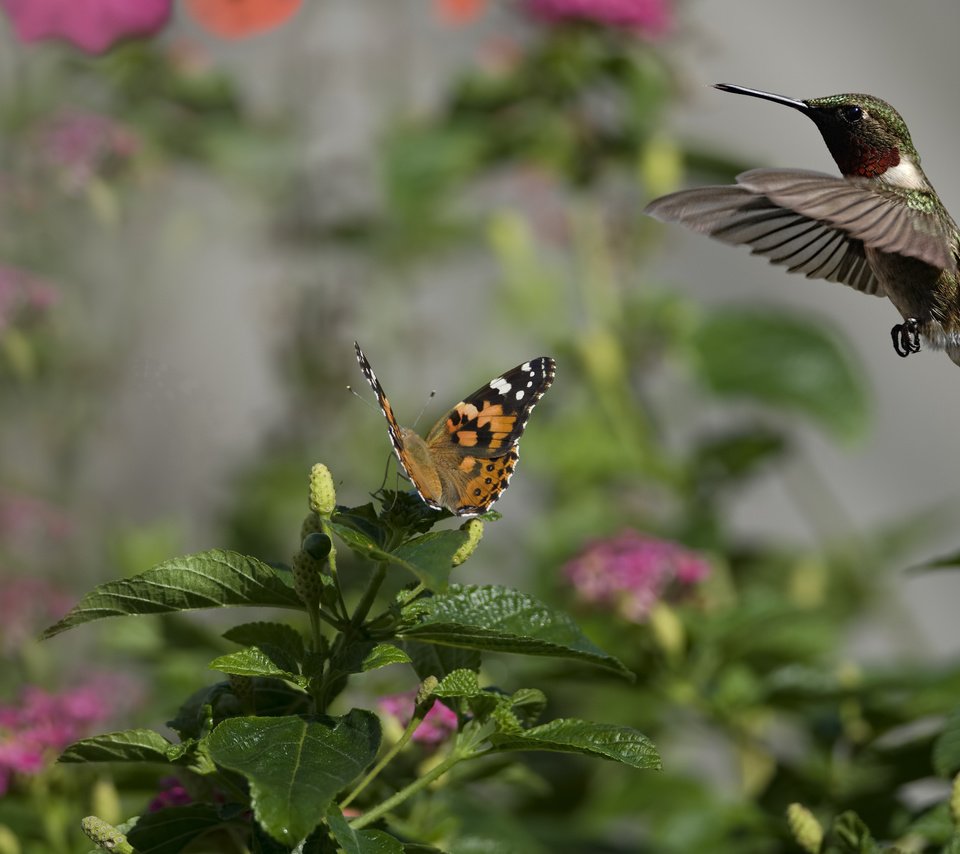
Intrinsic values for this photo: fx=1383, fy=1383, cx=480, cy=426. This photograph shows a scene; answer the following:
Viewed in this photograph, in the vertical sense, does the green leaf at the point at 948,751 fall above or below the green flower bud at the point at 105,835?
above

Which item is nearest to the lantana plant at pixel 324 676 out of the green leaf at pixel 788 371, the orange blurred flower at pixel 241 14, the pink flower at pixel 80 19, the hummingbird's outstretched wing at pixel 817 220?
the hummingbird's outstretched wing at pixel 817 220

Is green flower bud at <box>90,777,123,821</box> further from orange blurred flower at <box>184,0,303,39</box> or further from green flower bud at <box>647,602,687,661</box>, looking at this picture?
orange blurred flower at <box>184,0,303,39</box>

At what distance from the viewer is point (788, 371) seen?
1.45 meters

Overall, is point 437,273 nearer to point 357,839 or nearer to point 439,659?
point 439,659

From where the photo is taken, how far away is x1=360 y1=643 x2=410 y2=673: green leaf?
22.8 inches

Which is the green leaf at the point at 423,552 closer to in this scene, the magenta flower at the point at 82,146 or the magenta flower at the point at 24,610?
the magenta flower at the point at 24,610

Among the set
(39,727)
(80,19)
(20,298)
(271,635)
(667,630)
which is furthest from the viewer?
(80,19)

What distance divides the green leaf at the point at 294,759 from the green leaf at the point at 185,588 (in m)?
0.05

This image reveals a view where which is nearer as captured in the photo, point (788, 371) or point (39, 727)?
point (39, 727)

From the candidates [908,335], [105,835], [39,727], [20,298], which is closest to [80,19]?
[20,298]

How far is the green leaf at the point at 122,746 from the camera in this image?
0.59 m

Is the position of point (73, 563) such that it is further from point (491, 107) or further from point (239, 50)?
point (239, 50)

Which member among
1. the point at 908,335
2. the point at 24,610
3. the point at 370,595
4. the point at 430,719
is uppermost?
the point at 908,335

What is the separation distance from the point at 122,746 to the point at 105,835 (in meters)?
0.04
